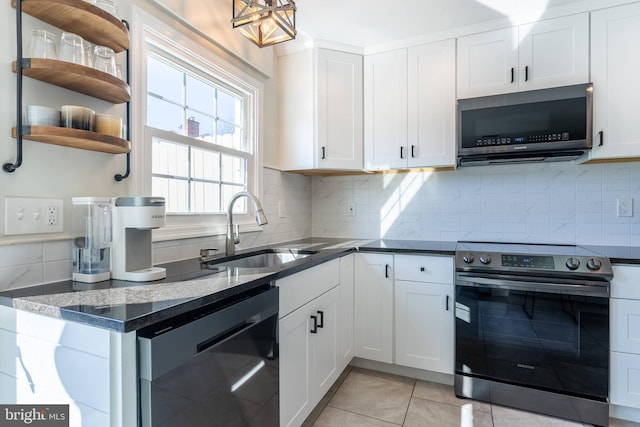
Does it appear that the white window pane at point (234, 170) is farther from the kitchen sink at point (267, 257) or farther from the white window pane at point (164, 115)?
the kitchen sink at point (267, 257)

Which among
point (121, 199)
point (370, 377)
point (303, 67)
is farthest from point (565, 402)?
point (303, 67)

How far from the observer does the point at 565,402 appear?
1.83 meters

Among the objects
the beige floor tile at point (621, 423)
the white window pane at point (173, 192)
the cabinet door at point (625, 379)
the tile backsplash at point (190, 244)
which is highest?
the white window pane at point (173, 192)

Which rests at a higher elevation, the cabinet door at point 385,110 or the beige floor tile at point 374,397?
the cabinet door at point 385,110

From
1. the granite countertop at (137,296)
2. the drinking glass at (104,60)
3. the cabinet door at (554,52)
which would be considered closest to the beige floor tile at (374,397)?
the granite countertop at (137,296)

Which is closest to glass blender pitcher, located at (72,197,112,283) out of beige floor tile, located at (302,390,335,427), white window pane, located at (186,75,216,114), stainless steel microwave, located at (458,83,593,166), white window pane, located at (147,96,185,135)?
white window pane, located at (147,96,185,135)

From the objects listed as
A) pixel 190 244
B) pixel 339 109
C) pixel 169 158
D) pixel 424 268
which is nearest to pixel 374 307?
pixel 424 268

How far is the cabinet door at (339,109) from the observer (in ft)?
8.22

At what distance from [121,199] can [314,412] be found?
60.2 inches

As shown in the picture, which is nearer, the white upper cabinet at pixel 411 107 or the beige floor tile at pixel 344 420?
the beige floor tile at pixel 344 420

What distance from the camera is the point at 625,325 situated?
175 centimetres

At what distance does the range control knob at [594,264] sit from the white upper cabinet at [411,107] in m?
0.98

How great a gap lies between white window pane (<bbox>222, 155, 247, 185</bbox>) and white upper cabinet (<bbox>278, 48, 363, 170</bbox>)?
1.36 ft

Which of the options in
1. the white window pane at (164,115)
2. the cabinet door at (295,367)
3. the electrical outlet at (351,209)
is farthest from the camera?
the electrical outlet at (351,209)
